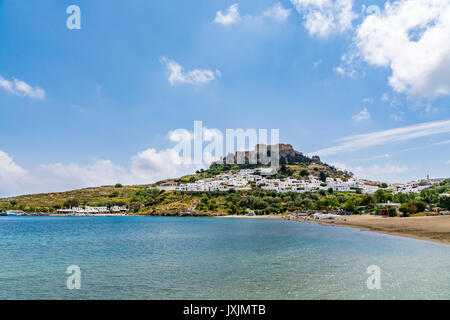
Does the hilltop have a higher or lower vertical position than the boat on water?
higher

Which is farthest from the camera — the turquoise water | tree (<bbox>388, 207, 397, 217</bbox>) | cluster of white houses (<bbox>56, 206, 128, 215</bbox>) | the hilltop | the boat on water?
the boat on water

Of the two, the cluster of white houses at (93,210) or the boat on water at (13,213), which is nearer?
the cluster of white houses at (93,210)

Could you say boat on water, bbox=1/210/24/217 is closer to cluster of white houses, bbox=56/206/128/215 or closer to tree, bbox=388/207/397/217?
cluster of white houses, bbox=56/206/128/215

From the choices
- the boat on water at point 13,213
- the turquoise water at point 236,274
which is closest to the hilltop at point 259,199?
the boat on water at point 13,213

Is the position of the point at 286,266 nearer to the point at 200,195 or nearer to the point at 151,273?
the point at 151,273

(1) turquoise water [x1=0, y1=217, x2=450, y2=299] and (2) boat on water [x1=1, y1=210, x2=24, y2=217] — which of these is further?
(2) boat on water [x1=1, y1=210, x2=24, y2=217]

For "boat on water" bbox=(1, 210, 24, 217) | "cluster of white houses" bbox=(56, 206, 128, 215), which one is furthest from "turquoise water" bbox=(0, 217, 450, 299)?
"boat on water" bbox=(1, 210, 24, 217)

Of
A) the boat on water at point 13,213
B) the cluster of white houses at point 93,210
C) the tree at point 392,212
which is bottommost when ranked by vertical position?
the boat on water at point 13,213

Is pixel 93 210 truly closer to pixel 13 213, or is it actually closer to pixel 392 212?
pixel 13 213

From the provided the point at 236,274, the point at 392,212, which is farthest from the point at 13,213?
the point at 236,274

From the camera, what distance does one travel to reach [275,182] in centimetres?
17888

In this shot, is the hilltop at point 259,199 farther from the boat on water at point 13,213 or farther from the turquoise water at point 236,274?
the turquoise water at point 236,274
